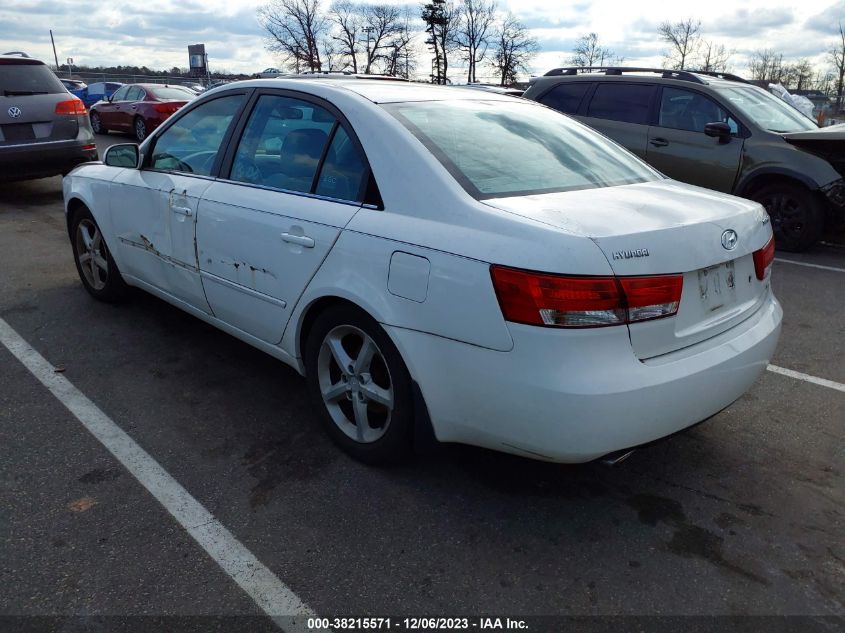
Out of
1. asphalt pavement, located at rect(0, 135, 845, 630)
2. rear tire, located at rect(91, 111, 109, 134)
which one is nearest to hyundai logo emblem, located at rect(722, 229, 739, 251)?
asphalt pavement, located at rect(0, 135, 845, 630)

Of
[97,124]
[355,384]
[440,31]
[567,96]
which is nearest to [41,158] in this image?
[567,96]

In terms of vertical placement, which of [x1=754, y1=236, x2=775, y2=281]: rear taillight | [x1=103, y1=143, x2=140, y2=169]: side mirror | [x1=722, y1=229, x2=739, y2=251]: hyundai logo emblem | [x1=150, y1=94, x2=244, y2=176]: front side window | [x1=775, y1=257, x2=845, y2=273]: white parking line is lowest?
[x1=775, y1=257, x2=845, y2=273]: white parking line

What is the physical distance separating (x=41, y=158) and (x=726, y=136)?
8.27 meters

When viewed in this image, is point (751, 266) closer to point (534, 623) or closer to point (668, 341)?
point (668, 341)

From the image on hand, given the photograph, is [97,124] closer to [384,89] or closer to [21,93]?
[21,93]

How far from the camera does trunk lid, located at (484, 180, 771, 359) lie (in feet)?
7.73

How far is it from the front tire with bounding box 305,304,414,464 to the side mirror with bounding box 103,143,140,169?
2.12 meters

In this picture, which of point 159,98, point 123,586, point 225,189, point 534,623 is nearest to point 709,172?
point 225,189

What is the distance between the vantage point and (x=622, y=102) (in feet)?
27.3

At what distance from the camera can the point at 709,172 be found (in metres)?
7.73

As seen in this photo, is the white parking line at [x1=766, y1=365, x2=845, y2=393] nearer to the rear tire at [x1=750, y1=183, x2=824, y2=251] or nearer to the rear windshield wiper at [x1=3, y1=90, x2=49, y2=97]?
the rear tire at [x1=750, y1=183, x2=824, y2=251]

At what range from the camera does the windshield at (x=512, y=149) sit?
2.83m

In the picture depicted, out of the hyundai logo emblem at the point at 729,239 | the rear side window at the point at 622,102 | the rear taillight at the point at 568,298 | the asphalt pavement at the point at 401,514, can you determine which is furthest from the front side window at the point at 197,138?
the rear side window at the point at 622,102

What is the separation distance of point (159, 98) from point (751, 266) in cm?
1723
